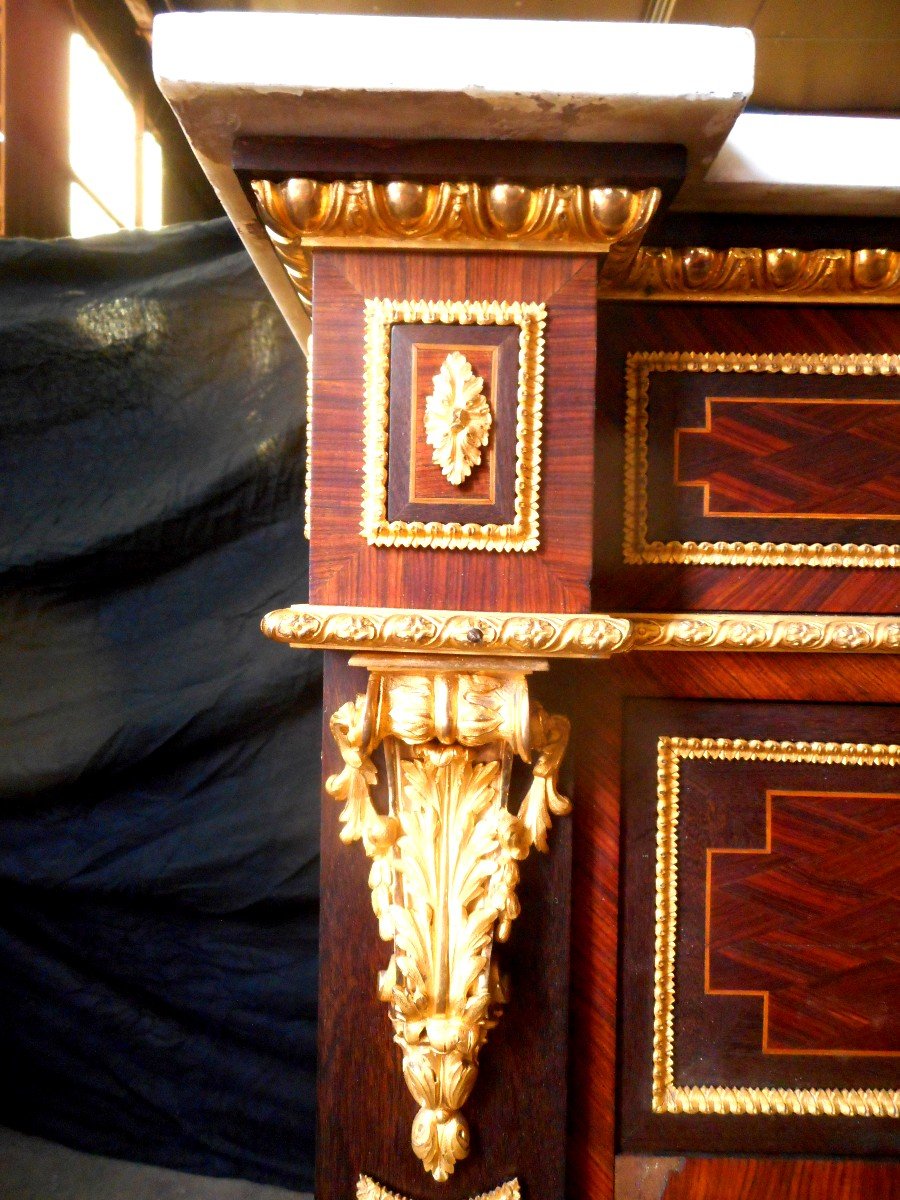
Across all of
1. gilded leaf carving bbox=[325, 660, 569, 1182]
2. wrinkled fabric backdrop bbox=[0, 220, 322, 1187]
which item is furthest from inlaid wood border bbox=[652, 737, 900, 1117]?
wrinkled fabric backdrop bbox=[0, 220, 322, 1187]

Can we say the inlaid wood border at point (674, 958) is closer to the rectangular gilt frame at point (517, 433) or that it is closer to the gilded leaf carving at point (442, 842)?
the gilded leaf carving at point (442, 842)

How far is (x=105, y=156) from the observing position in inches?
58.6

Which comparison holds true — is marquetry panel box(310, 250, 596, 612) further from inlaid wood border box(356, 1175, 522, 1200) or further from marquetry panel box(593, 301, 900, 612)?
inlaid wood border box(356, 1175, 522, 1200)

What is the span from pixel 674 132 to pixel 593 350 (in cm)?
15

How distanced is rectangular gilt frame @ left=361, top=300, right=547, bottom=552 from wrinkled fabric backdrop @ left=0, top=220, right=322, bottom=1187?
668 mm

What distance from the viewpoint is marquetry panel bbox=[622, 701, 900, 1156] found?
66 centimetres

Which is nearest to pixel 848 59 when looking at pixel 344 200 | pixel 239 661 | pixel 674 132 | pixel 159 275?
pixel 674 132

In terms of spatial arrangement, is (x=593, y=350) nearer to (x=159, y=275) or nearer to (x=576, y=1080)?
(x=576, y=1080)

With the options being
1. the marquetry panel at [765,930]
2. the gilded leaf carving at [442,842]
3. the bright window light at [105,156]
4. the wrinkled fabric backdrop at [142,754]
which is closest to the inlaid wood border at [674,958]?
the marquetry panel at [765,930]

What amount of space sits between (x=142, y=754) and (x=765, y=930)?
894 mm

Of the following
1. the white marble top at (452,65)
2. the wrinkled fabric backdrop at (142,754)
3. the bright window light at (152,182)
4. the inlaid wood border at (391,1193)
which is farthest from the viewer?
the bright window light at (152,182)

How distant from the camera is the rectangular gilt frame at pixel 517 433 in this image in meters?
0.57

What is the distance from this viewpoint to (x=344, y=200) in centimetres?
55

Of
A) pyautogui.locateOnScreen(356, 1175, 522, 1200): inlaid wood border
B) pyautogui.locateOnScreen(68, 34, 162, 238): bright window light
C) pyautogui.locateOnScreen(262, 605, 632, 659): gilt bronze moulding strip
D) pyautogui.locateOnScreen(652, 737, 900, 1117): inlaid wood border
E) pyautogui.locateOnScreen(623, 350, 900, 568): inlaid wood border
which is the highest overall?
pyautogui.locateOnScreen(68, 34, 162, 238): bright window light
